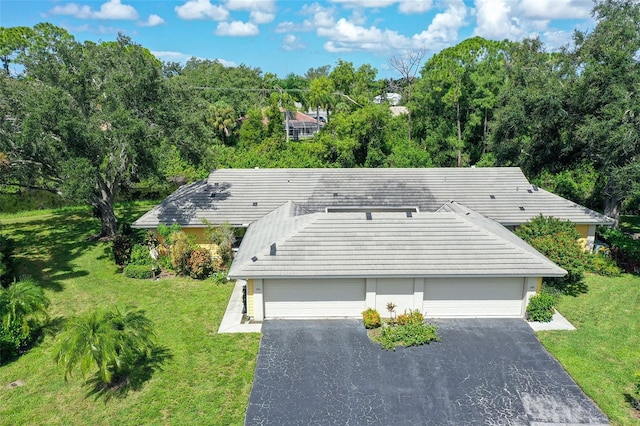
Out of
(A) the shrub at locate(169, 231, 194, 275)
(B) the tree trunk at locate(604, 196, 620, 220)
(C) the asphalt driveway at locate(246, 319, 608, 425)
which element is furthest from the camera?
(B) the tree trunk at locate(604, 196, 620, 220)

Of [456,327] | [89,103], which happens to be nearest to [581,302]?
[456,327]

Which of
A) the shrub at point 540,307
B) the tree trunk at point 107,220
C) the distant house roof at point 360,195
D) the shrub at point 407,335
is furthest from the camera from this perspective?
the tree trunk at point 107,220

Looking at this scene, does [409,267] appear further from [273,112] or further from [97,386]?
[273,112]

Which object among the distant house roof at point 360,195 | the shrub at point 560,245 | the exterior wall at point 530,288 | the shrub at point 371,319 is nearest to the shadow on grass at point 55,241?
the distant house roof at point 360,195

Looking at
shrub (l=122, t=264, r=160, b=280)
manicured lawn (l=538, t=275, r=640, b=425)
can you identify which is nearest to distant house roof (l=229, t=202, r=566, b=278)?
manicured lawn (l=538, t=275, r=640, b=425)

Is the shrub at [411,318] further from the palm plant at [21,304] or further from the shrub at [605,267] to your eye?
the palm plant at [21,304]

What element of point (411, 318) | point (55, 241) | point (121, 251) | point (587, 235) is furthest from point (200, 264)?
point (587, 235)

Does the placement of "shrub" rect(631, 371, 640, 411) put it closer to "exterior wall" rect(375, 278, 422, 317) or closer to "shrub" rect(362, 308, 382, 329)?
"exterior wall" rect(375, 278, 422, 317)
